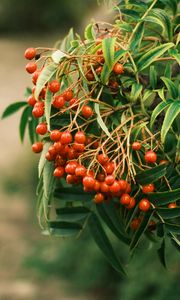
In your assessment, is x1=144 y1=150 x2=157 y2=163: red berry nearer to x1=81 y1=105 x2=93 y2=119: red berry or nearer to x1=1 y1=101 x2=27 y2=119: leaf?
x1=81 y1=105 x2=93 y2=119: red berry

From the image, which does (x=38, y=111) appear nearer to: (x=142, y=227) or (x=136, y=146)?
(x=136, y=146)

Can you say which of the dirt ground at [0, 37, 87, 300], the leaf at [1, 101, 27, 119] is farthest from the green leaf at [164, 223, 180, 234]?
the dirt ground at [0, 37, 87, 300]

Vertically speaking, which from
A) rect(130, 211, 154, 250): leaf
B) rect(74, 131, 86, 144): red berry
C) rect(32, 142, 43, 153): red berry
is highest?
rect(74, 131, 86, 144): red berry

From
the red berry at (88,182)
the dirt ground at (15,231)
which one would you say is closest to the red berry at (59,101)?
the red berry at (88,182)

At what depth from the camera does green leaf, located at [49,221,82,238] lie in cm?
146

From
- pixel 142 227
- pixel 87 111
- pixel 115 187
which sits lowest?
pixel 142 227

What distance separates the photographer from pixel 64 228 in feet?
4.83

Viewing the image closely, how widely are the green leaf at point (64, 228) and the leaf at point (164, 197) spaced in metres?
0.28

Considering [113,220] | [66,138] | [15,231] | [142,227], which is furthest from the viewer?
[15,231]

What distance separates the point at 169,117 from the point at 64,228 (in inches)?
15.9

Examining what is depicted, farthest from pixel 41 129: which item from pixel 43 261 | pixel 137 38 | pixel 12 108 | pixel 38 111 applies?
pixel 43 261

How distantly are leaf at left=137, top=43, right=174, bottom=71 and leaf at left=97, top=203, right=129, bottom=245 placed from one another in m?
0.31

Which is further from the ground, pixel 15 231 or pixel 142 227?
pixel 142 227

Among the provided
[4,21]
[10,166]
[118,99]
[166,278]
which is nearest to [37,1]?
[4,21]
